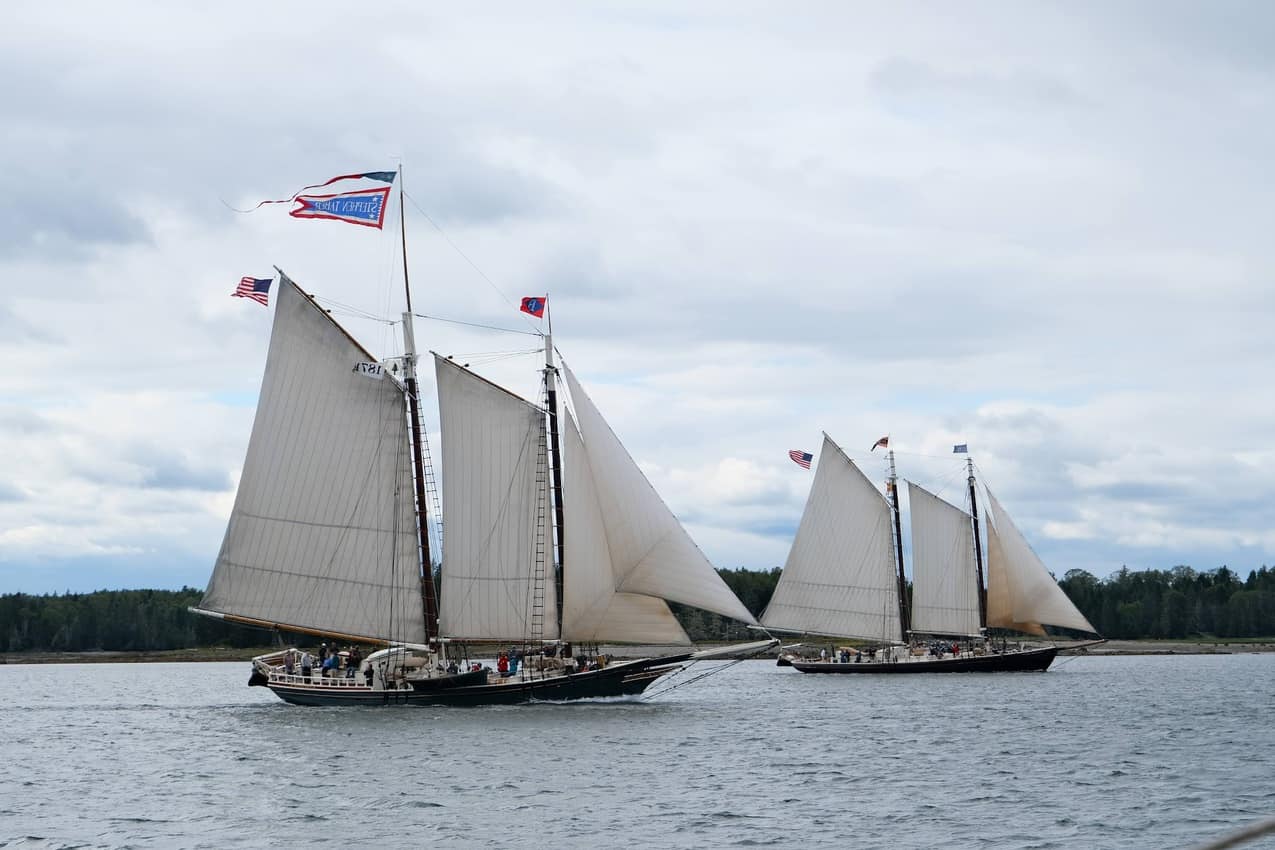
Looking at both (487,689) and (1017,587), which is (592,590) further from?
(1017,587)

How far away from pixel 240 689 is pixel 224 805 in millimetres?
69454

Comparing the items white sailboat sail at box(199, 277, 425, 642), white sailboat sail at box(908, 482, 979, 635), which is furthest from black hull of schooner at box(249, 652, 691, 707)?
white sailboat sail at box(908, 482, 979, 635)

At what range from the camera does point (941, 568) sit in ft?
372

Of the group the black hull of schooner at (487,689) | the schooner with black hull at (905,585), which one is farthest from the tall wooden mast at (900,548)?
the black hull of schooner at (487,689)

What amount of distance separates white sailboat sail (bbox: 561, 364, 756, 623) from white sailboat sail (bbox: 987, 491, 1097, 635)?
172ft

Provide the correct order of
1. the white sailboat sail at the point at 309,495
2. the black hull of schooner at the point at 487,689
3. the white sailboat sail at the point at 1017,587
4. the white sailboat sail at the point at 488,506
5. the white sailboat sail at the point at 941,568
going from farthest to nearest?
the white sailboat sail at the point at 941,568 < the white sailboat sail at the point at 1017,587 < the black hull of schooner at the point at 487,689 < the white sailboat sail at the point at 488,506 < the white sailboat sail at the point at 309,495

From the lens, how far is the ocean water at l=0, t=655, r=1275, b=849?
37906 mm

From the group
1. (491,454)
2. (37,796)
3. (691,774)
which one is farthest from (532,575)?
(37,796)

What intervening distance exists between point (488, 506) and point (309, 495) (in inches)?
305

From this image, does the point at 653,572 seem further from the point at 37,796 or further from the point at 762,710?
the point at 37,796

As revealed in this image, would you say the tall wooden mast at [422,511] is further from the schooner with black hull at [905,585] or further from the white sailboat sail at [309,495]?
the schooner with black hull at [905,585]

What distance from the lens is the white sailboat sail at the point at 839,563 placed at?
349 ft

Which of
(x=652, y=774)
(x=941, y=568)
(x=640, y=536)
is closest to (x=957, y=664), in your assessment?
(x=941, y=568)

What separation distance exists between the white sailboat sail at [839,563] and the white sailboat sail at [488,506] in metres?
39.7
